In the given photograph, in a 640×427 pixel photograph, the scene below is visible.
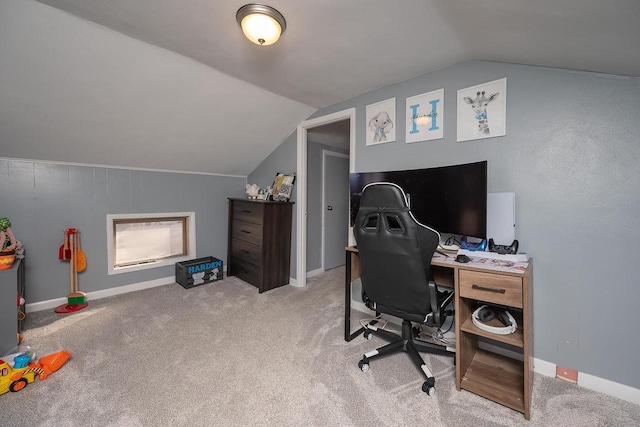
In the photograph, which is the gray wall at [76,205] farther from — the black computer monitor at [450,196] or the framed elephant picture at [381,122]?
the black computer monitor at [450,196]

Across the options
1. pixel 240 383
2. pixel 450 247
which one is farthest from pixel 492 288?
pixel 240 383

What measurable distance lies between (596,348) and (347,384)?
62.0 inches

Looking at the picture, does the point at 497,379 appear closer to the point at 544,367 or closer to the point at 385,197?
the point at 544,367

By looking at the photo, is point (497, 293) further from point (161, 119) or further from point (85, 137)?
point (85, 137)

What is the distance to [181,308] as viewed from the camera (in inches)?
108

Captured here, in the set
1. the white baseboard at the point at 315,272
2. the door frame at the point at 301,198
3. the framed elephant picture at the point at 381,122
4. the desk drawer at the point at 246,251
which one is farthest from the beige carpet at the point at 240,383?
the framed elephant picture at the point at 381,122

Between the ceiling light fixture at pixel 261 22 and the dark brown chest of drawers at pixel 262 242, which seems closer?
the ceiling light fixture at pixel 261 22

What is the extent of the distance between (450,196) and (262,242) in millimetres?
2191

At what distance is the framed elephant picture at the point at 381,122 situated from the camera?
97.9 inches

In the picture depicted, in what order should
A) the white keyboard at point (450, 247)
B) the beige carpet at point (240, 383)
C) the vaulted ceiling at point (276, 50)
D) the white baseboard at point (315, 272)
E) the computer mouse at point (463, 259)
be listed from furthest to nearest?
the white baseboard at point (315, 272), the white keyboard at point (450, 247), the computer mouse at point (463, 259), the beige carpet at point (240, 383), the vaulted ceiling at point (276, 50)

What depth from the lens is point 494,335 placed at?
151cm

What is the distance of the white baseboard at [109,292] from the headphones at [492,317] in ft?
11.5

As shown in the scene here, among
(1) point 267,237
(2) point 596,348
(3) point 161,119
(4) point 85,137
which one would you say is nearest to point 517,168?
(2) point 596,348

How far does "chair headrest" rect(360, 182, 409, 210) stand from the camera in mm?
1556
